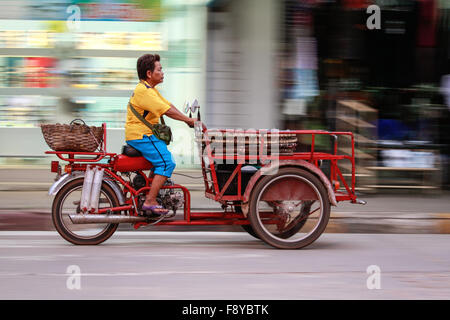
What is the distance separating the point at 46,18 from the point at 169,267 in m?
5.75

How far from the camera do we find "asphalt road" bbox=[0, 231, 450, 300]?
4.45 metres

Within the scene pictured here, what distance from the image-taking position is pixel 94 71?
32.1 ft

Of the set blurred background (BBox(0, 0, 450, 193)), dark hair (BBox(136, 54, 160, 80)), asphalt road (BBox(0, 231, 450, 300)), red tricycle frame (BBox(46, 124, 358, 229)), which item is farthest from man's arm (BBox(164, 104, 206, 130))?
blurred background (BBox(0, 0, 450, 193))

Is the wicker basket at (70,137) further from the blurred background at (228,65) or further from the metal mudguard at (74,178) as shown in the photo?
the blurred background at (228,65)

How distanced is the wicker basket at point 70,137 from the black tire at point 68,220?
40cm

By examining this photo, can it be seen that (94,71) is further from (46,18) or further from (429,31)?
(429,31)

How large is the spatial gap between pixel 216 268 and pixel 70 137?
1.76 metres

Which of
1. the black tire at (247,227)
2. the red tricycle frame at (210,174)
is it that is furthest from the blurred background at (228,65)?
the red tricycle frame at (210,174)

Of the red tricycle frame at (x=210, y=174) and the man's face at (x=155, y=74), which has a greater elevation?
the man's face at (x=155, y=74)

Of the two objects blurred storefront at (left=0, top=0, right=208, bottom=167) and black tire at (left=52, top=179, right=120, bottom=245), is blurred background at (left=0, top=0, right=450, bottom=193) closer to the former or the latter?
blurred storefront at (left=0, top=0, right=208, bottom=167)

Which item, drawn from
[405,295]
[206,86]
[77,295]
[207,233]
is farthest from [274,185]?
[206,86]

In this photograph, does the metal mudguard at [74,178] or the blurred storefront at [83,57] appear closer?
the metal mudguard at [74,178]

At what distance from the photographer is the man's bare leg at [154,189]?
5930mm

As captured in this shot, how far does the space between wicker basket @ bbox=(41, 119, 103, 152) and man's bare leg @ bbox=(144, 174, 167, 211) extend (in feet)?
2.08
